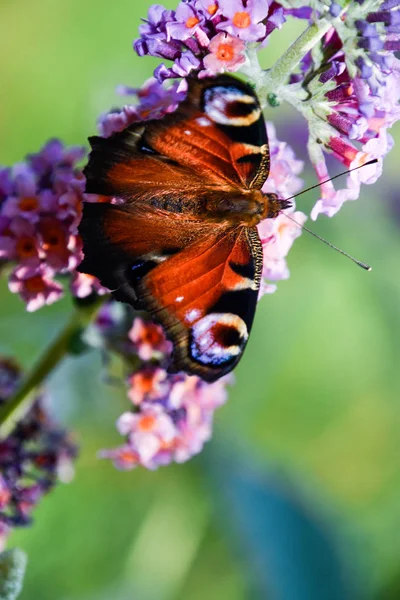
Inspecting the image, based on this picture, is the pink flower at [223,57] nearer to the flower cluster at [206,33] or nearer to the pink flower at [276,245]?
the flower cluster at [206,33]

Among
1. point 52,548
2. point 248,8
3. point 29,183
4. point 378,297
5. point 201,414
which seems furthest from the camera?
point 378,297

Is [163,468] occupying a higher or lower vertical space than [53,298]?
lower

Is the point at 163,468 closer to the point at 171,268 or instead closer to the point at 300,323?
the point at 300,323

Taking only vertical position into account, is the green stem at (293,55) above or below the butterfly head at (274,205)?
above

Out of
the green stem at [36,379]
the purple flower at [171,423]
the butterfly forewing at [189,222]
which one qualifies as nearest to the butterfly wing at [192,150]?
the butterfly forewing at [189,222]

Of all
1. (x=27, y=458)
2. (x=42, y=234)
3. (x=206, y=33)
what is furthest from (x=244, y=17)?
(x=27, y=458)

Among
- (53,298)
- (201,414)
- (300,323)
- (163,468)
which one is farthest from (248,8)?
(300,323)

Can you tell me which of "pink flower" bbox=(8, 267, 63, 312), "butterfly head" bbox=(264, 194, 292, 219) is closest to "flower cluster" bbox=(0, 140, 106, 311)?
"pink flower" bbox=(8, 267, 63, 312)
